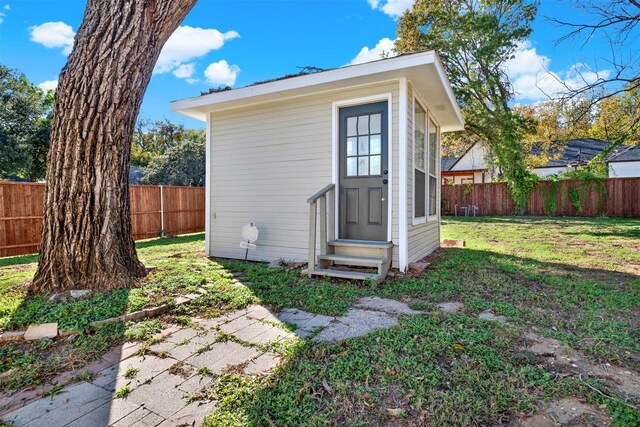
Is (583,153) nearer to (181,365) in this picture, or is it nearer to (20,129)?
(181,365)

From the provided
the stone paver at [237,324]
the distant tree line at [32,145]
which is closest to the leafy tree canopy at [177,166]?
the distant tree line at [32,145]

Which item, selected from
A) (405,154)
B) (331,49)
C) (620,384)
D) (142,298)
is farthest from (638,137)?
(142,298)

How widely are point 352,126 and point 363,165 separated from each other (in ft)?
1.85

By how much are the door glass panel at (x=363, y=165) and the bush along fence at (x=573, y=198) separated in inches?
487

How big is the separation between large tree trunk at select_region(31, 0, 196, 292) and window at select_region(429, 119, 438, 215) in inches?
186

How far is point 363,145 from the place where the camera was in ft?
14.9

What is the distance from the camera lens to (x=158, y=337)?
92.1 inches

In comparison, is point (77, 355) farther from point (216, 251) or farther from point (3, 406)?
point (216, 251)

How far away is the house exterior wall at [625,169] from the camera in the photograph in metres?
18.1

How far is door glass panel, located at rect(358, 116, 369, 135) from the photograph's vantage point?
451cm

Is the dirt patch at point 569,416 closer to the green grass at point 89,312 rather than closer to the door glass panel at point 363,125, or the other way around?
the green grass at point 89,312

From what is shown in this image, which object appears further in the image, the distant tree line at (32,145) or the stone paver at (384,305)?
the distant tree line at (32,145)

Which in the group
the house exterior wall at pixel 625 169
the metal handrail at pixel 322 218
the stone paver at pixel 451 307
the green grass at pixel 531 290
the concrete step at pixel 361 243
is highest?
the house exterior wall at pixel 625 169

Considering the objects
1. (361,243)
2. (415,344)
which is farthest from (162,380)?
(361,243)
